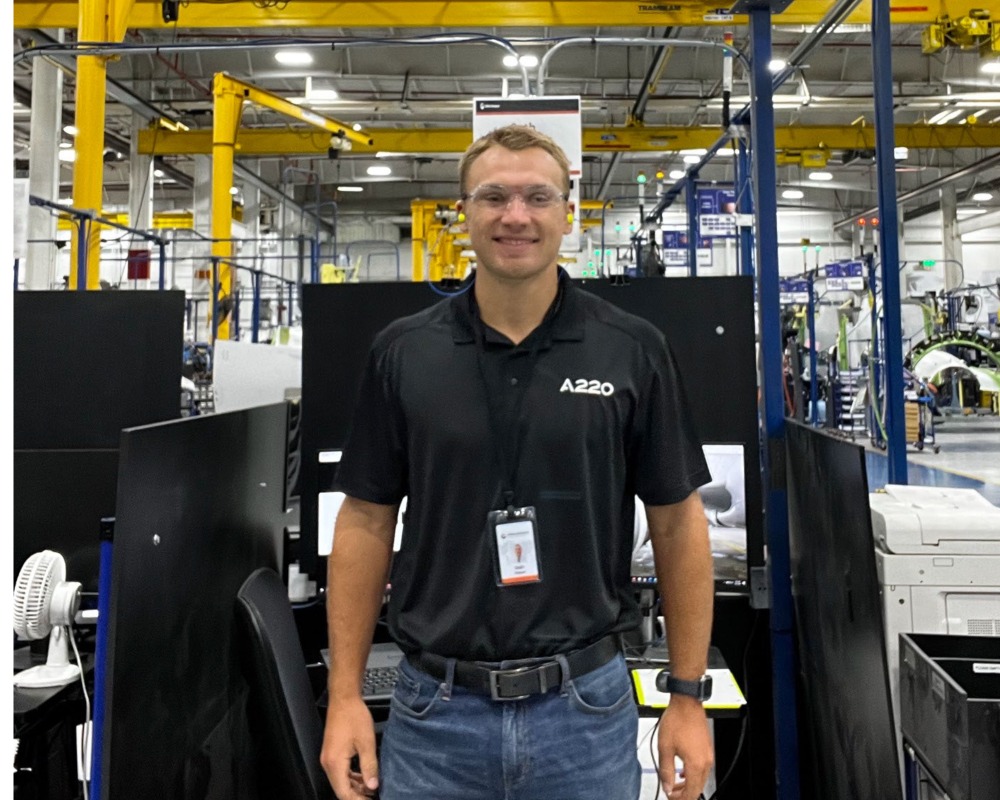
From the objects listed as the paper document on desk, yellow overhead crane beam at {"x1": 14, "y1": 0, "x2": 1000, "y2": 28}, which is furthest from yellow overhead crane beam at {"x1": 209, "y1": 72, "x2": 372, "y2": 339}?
the paper document on desk

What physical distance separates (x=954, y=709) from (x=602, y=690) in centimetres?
60

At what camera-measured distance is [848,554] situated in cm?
174

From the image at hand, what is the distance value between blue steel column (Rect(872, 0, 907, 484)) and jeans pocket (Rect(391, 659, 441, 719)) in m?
1.82

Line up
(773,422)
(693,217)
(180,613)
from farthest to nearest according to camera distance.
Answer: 1. (693,217)
2. (773,422)
3. (180,613)

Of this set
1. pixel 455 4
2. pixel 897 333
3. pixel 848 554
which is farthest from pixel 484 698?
pixel 455 4

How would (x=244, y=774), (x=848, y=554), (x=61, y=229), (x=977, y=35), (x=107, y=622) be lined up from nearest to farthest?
(x=107, y=622) → (x=848, y=554) → (x=244, y=774) → (x=977, y=35) → (x=61, y=229)

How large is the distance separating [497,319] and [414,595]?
1.64 ft

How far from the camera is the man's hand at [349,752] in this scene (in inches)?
59.6

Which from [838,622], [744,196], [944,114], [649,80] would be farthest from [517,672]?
[944,114]

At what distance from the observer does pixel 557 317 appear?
5.15 ft

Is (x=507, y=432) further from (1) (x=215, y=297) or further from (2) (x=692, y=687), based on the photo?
(1) (x=215, y=297)

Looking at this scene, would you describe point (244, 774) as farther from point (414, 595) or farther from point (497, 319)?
point (497, 319)

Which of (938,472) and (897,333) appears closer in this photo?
(897,333)

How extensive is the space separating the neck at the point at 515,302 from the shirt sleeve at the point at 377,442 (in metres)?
0.20
